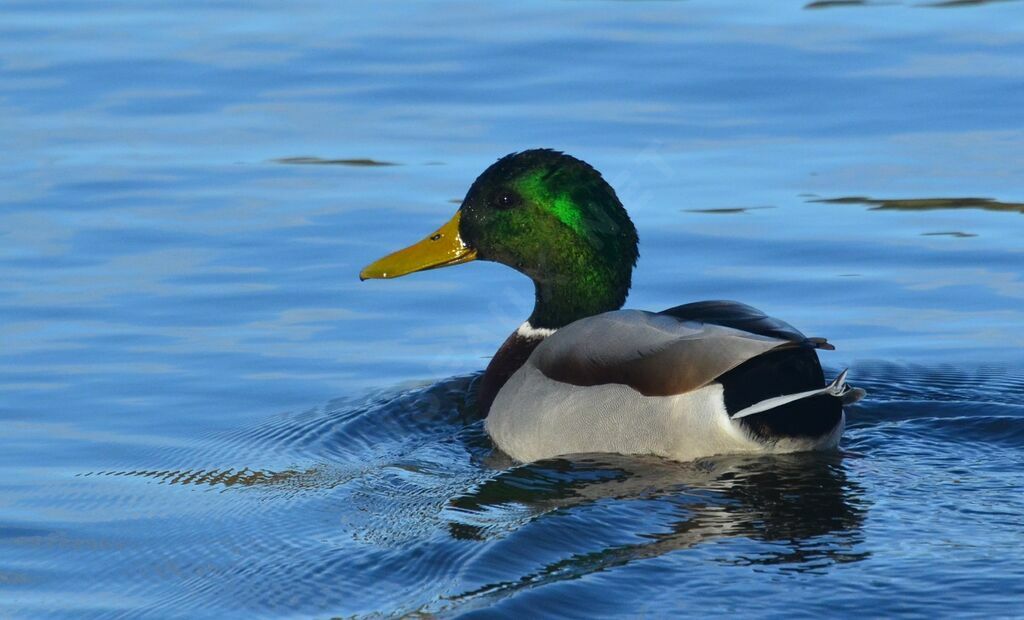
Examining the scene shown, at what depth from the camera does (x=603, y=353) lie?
23.9 feet

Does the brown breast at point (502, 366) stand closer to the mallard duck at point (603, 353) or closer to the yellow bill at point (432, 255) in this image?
the mallard duck at point (603, 353)

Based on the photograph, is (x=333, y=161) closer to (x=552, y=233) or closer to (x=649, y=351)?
(x=552, y=233)

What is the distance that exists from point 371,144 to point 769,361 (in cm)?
534

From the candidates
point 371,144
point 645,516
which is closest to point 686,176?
point 371,144

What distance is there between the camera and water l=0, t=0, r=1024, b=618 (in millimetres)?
6039

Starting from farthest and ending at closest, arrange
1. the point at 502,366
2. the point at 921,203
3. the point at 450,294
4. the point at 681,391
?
the point at 921,203 < the point at 450,294 < the point at 502,366 < the point at 681,391

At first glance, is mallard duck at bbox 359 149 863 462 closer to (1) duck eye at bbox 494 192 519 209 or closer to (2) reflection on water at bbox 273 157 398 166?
(1) duck eye at bbox 494 192 519 209

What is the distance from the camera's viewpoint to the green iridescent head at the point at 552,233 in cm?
821

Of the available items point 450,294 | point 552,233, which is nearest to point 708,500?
point 552,233

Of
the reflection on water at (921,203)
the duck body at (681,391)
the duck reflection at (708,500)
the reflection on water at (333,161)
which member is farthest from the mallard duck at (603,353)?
the reflection on water at (333,161)

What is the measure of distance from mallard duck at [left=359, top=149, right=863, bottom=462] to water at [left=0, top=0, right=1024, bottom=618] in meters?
0.16

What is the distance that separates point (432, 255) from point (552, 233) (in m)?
0.61

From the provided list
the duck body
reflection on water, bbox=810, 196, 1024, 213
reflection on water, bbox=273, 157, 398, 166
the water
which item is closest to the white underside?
the duck body

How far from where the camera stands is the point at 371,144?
11.8 m
